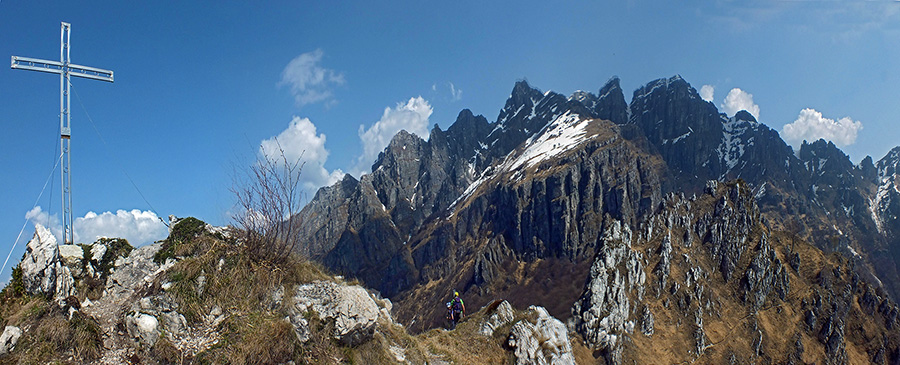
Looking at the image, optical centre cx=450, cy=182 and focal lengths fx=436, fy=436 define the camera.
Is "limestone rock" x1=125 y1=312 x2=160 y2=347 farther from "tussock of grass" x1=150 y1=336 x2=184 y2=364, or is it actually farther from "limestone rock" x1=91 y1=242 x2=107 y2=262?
"limestone rock" x1=91 y1=242 x2=107 y2=262

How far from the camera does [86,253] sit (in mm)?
10180

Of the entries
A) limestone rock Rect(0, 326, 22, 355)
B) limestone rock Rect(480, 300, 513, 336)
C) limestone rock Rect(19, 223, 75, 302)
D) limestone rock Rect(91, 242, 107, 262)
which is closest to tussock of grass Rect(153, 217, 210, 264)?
limestone rock Rect(91, 242, 107, 262)

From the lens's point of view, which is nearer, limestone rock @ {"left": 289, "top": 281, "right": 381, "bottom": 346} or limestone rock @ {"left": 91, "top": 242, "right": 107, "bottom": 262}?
limestone rock @ {"left": 289, "top": 281, "right": 381, "bottom": 346}

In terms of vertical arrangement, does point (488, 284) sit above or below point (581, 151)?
below

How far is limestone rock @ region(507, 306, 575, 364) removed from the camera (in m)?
14.1

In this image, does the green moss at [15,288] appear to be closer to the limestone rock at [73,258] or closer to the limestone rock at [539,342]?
the limestone rock at [73,258]

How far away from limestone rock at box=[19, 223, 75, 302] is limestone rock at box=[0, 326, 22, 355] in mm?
938

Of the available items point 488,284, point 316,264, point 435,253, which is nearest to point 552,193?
point 488,284

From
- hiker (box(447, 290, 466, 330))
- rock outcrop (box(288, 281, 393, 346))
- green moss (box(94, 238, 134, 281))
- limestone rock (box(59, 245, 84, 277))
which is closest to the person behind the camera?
rock outcrop (box(288, 281, 393, 346))

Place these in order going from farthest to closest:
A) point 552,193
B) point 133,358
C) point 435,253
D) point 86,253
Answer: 1. point 435,253
2. point 552,193
3. point 86,253
4. point 133,358

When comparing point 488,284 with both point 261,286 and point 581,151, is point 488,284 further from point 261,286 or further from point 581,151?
point 261,286

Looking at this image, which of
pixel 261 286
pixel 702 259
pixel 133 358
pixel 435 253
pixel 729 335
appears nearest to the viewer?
pixel 133 358

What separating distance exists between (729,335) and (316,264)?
9262cm

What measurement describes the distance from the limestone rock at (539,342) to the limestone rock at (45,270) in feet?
38.1
